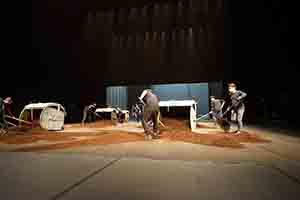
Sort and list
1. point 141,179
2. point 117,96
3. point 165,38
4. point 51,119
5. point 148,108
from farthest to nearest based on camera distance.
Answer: point 117,96 → point 165,38 → point 51,119 → point 148,108 → point 141,179

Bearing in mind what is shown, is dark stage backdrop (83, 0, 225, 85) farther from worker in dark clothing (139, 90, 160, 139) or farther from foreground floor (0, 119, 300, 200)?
foreground floor (0, 119, 300, 200)

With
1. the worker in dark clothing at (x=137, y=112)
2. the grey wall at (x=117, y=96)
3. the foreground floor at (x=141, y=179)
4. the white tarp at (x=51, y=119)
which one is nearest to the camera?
the foreground floor at (x=141, y=179)

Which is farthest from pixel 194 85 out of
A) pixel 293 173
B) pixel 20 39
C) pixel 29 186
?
pixel 29 186

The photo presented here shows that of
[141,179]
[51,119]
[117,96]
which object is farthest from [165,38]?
[141,179]

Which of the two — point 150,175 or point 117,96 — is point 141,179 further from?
point 117,96

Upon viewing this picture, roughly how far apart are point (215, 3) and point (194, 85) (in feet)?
17.1

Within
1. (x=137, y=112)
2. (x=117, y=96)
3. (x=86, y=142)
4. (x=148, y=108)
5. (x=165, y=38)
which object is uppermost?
(x=165, y=38)

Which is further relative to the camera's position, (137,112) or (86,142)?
(137,112)

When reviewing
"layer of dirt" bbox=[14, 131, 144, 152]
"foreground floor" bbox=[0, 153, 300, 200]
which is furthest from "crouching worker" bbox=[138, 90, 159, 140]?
A: "foreground floor" bbox=[0, 153, 300, 200]

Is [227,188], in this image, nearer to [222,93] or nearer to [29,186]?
[29,186]

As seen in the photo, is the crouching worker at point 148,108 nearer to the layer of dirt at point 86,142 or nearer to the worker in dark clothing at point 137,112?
the layer of dirt at point 86,142

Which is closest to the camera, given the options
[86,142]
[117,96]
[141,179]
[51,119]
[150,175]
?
[141,179]

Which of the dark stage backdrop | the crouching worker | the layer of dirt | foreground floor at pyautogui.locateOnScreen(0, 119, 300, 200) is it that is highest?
the dark stage backdrop

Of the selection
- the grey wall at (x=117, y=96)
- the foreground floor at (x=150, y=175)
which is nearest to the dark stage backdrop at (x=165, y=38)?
the grey wall at (x=117, y=96)
